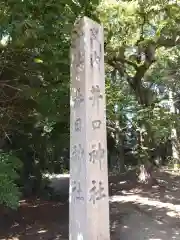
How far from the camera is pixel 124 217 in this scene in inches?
326

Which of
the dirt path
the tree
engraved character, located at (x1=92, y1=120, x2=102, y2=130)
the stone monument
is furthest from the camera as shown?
the tree

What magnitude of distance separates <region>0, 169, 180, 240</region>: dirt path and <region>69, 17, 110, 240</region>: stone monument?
11.4ft

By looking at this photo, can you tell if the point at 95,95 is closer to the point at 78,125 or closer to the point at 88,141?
the point at 78,125

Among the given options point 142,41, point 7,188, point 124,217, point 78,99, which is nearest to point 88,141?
point 78,99

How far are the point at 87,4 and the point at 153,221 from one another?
17.6 ft

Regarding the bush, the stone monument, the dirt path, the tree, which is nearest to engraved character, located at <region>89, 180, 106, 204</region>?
the stone monument

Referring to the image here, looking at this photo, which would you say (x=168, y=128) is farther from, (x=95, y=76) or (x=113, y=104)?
(x=95, y=76)

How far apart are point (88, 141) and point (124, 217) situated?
501cm

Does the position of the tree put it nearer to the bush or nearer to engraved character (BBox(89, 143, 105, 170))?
engraved character (BBox(89, 143, 105, 170))

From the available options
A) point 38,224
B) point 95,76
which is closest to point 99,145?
point 95,76

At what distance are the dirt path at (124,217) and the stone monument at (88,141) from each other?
3.47m

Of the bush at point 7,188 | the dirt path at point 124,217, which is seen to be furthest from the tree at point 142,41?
the bush at point 7,188

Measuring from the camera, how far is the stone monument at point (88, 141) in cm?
374

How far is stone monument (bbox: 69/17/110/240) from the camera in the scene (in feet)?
12.3
